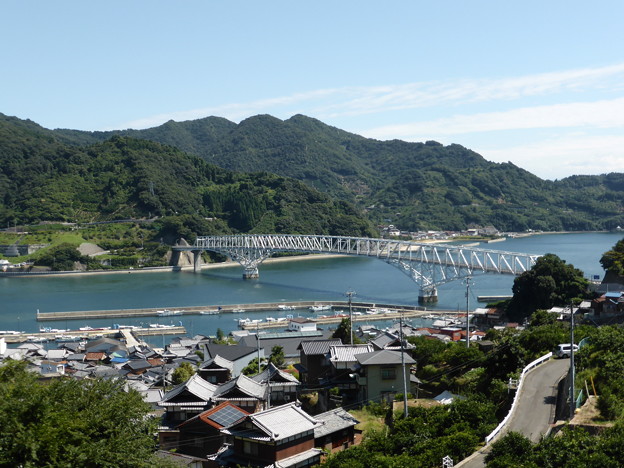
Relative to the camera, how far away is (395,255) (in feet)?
139

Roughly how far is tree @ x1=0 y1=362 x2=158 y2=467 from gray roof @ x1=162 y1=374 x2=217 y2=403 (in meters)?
1.61

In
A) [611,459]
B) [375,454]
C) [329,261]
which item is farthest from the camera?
[329,261]

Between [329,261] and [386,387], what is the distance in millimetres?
51322

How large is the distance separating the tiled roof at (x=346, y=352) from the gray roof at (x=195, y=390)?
86.9 inches

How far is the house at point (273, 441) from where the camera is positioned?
320 inches

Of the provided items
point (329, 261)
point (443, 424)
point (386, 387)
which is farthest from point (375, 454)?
point (329, 261)

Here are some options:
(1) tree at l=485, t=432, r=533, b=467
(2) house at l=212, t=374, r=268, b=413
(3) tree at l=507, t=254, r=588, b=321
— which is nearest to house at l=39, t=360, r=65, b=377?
(2) house at l=212, t=374, r=268, b=413

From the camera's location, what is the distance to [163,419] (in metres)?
10.1

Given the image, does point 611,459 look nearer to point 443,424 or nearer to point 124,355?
point 443,424

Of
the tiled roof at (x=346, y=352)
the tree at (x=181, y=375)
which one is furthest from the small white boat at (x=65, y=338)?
the tiled roof at (x=346, y=352)

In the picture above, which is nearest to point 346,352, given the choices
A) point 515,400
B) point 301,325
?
point 515,400

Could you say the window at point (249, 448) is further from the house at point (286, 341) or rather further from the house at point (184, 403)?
the house at point (286, 341)

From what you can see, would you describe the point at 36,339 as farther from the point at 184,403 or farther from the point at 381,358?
the point at 381,358

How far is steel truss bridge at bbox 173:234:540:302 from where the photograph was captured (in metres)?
37.1
